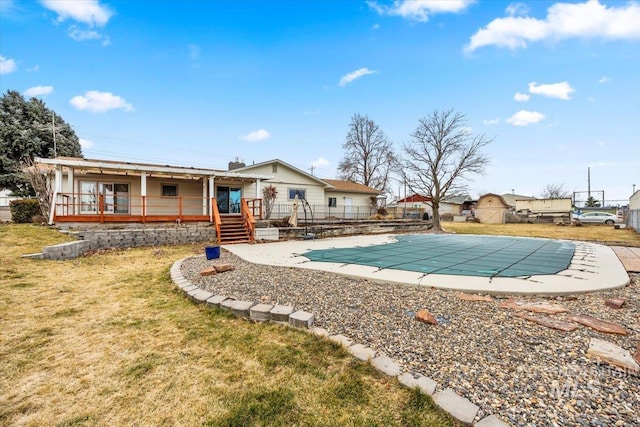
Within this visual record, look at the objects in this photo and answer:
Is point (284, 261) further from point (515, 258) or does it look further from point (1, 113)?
point (1, 113)

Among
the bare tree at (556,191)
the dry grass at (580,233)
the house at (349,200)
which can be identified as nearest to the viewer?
the dry grass at (580,233)

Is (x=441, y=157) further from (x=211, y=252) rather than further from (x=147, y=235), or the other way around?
(x=147, y=235)

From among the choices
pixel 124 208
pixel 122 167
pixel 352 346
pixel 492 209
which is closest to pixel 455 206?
pixel 492 209

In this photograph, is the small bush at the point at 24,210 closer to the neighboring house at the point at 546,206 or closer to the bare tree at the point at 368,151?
the bare tree at the point at 368,151

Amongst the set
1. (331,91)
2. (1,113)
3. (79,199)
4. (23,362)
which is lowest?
(23,362)

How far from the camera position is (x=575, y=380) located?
199cm

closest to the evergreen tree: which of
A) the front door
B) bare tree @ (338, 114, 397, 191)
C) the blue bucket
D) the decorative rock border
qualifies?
the front door

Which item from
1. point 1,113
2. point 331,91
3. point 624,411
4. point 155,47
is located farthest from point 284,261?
point 1,113

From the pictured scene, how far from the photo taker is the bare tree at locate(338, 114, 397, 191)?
107 feet

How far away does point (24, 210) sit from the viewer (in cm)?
1270

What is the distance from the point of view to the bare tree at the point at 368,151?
107ft

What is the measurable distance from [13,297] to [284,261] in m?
4.44

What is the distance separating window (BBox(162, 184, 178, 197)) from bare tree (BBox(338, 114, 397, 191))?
2229 cm

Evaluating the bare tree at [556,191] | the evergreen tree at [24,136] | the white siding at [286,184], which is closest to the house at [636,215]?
the white siding at [286,184]
